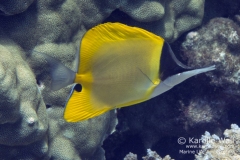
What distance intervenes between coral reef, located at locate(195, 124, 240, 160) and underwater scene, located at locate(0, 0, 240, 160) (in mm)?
15

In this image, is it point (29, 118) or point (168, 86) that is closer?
point (168, 86)

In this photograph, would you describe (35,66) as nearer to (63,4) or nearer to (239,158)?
(63,4)

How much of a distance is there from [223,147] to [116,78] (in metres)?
2.81

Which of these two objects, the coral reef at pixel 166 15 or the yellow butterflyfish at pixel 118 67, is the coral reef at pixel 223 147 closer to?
the coral reef at pixel 166 15

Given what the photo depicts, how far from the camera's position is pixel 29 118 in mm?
3105

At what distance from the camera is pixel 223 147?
3.89 metres

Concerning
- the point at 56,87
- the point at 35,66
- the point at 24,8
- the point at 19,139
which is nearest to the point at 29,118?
the point at 19,139

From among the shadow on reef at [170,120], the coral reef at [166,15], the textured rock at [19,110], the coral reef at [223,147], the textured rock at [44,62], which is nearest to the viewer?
the textured rock at [19,110]

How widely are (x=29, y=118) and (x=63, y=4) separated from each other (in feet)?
4.78

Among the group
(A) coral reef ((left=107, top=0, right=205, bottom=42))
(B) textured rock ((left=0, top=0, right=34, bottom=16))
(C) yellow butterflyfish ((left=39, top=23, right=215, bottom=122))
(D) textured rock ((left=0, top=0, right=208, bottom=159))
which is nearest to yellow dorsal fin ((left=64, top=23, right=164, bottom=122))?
(C) yellow butterflyfish ((left=39, top=23, right=215, bottom=122))

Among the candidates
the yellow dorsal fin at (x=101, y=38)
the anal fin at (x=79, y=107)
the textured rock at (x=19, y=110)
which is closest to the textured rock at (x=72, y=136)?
the textured rock at (x=19, y=110)

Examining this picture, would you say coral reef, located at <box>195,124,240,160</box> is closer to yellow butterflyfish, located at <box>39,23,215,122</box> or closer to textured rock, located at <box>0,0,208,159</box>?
textured rock, located at <box>0,0,208,159</box>

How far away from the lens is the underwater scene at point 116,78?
1757 mm

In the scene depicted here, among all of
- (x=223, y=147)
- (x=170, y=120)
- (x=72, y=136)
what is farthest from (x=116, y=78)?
(x=170, y=120)
